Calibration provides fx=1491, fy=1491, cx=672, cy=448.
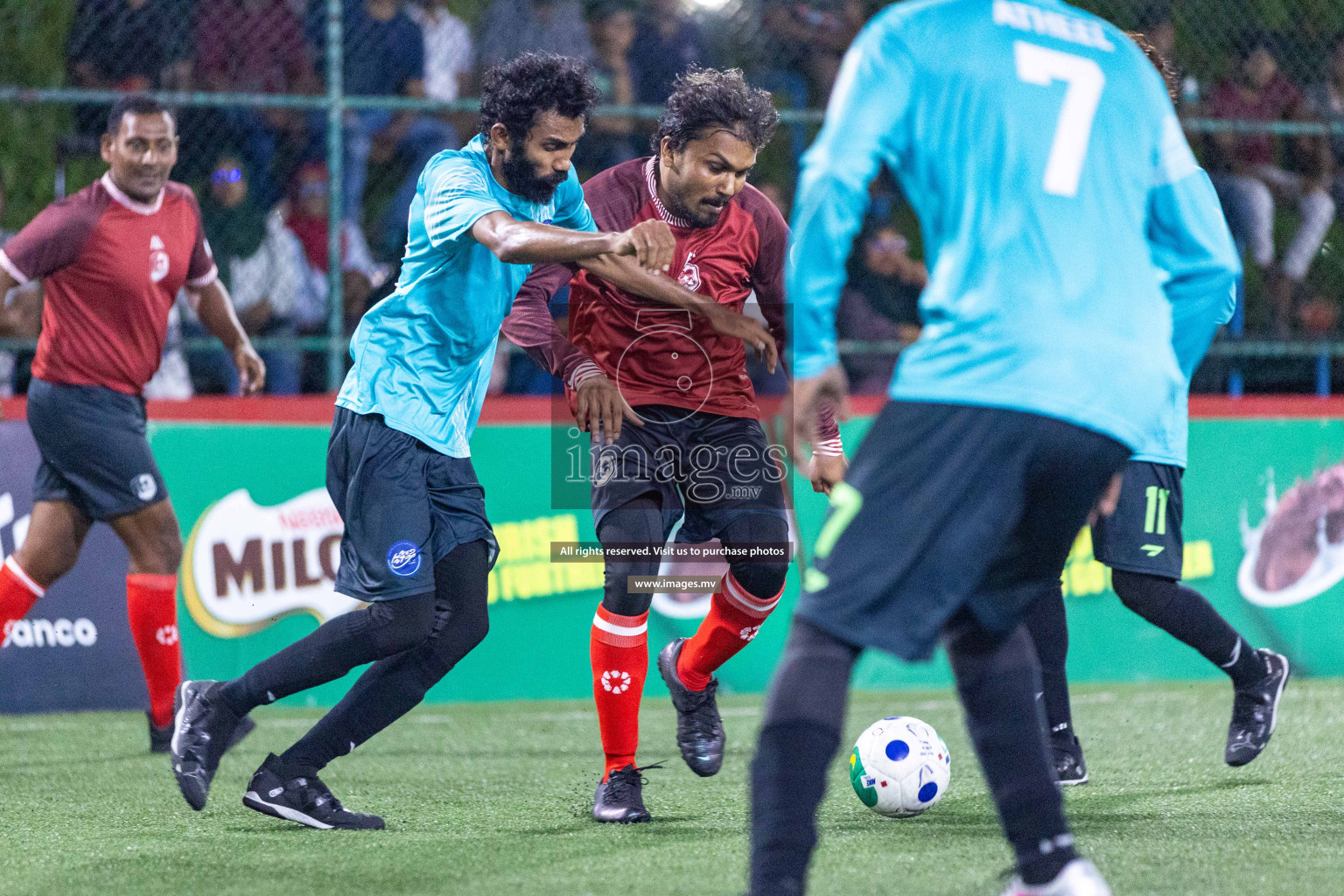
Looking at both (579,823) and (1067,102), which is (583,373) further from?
(1067,102)

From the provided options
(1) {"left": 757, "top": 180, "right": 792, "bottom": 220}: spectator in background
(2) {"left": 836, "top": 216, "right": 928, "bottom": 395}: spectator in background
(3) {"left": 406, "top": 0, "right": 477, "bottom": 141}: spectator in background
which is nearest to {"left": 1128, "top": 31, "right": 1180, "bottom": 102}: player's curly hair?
(2) {"left": 836, "top": 216, "right": 928, "bottom": 395}: spectator in background

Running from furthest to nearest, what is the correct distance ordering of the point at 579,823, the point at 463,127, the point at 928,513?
the point at 463,127 → the point at 579,823 → the point at 928,513

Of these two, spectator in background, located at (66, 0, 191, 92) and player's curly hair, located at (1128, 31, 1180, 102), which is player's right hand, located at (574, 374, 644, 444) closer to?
player's curly hair, located at (1128, 31, 1180, 102)

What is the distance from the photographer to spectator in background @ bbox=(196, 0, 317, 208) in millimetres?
7957

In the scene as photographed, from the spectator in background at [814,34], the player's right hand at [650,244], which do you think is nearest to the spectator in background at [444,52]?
the spectator in background at [814,34]

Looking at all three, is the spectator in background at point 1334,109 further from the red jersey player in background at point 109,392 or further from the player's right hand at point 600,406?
the red jersey player in background at point 109,392

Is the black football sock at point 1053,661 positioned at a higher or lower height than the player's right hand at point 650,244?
lower

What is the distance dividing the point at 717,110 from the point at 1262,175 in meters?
5.62

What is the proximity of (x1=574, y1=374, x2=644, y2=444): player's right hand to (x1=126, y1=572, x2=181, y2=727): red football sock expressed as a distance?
2373 millimetres

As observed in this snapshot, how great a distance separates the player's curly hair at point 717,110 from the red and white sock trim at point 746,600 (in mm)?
1391

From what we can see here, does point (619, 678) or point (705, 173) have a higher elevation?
point (705, 173)

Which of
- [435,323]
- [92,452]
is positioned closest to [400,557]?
[435,323]

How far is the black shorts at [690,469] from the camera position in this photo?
4512 millimetres

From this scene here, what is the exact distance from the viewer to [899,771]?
4133 millimetres
